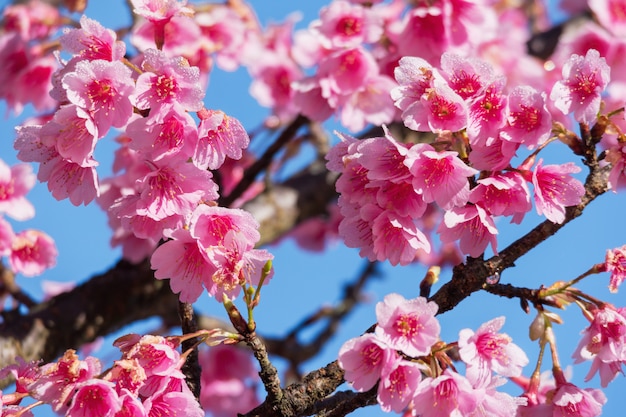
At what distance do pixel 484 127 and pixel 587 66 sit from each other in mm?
378

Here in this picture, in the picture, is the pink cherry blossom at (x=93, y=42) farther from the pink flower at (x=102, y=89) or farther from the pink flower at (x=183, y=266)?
the pink flower at (x=183, y=266)

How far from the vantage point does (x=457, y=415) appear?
6.28ft

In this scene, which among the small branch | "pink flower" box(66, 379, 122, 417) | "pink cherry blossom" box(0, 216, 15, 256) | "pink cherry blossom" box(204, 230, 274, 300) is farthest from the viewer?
the small branch

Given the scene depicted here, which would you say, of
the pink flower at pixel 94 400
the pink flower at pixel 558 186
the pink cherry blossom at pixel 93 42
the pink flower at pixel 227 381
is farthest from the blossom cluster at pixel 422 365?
the pink flower at pixel 227 381

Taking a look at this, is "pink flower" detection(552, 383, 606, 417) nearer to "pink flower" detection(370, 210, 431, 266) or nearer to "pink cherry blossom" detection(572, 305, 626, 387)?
"pink cherry blossom" detection(572, 305, 626, 387)

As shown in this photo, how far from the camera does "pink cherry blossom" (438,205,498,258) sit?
2.15m

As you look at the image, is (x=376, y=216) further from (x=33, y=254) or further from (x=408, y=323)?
(x=33, y=254)

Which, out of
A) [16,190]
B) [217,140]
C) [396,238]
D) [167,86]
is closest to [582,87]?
[396,238]

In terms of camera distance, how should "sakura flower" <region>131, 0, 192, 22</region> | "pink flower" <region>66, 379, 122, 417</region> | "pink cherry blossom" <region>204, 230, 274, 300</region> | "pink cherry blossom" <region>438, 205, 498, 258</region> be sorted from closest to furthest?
"pink flower" <region>66, 379, 122, 417</region> < "pink cherry blossom" <region>204, 230, 274, 300</region> < "pink cherry blossom" <region>438, 205, 498, 258</region> < "sakura flower" <region>131, 0, 192, 22</region>

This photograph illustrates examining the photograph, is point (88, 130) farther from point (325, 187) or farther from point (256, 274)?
point (325, 187)

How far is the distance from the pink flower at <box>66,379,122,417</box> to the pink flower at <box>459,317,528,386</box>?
2.74 feet

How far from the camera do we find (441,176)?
211cm

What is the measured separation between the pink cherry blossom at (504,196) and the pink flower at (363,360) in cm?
50

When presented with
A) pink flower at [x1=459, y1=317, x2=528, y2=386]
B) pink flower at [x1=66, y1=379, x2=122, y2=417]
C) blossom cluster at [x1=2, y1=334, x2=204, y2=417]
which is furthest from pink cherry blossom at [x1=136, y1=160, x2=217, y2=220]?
pink flower at [x1=459, y1=317, x2=528, y2=386]
